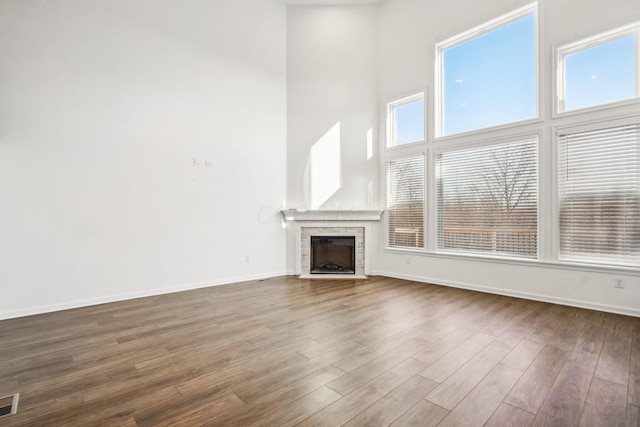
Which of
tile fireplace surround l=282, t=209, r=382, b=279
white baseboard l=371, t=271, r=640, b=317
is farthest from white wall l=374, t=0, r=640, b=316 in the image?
tile fireplace surround l=282, t=209, r=382, b=279

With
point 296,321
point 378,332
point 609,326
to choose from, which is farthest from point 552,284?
point 296,321

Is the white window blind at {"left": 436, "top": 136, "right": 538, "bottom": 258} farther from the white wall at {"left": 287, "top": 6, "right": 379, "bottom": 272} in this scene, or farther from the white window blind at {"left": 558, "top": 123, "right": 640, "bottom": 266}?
the white wall at {"left": 287, "top": 6, "right": 379, "bottom": 272}

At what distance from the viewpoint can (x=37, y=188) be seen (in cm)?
342

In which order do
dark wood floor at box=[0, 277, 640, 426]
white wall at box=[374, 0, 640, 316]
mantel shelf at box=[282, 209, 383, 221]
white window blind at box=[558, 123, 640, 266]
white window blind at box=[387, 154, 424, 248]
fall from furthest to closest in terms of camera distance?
mantel shelf at box=[282, 209, 383, 221]
white window blind at box=[387, 154, 424, 248]
white wall at box=[374, 0, 640, 316]
white window blind at box=[558, 123, 640, 266]
dark wood floor at box=[0, 277, 640, 426]

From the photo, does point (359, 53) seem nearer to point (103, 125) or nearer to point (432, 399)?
point (103, 125)

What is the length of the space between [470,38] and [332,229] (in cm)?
362

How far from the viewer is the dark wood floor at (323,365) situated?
1678mm

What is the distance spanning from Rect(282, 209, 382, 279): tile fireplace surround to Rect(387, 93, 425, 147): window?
1.34 meters

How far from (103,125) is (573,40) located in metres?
5.69

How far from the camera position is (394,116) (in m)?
5.55

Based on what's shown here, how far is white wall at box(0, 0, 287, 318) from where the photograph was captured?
3.37m

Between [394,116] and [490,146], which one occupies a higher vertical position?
[394,116]

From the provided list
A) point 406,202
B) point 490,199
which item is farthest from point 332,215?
point 490,199

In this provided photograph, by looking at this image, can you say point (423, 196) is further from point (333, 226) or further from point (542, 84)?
point (542, 84)
